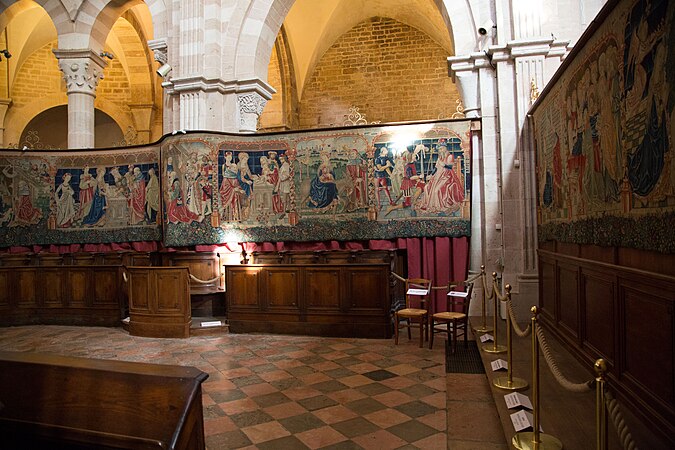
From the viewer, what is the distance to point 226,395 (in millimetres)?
4465

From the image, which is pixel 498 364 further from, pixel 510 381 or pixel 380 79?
pixel 380 79

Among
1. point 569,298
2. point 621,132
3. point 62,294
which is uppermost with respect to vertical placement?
point 621,132

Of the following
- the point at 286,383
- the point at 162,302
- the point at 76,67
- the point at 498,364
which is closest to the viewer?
the point at 498,364

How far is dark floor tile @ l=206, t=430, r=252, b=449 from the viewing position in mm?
3404

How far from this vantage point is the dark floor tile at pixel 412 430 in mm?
3479

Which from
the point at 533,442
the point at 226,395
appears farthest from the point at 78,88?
the point at 533,442

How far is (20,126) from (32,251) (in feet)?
25.3

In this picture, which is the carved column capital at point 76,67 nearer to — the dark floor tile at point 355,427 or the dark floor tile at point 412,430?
the dark floor tile at point 355,427

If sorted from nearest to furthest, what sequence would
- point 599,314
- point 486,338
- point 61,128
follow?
point 599,314, point 486,338, point 61,128

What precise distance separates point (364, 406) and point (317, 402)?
44 cm

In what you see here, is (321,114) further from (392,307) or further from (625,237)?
(625,237)

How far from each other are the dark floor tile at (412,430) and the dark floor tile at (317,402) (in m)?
0.73

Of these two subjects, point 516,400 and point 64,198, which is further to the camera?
point 64,198

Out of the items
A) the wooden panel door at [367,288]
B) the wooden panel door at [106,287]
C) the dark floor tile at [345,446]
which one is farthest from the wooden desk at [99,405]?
the wooden panel door at [106,287]
